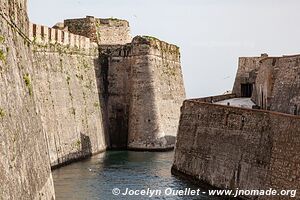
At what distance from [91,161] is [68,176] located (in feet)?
17.4

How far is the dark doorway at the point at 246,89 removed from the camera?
35719 mm

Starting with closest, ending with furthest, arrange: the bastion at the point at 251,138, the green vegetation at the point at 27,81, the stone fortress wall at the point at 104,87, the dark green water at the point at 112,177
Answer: the bastion at the point at 251,138, the green vegetation at the point at 27,81, the dark green water at the point at 112,177, the stone fortress wall at the point at 104,87

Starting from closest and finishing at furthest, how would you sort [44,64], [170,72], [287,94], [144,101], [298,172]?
1. [298,172]
2. [287,94]
3. [44,64]
4. [144,101]
5. [170,72]

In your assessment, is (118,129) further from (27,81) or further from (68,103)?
(27,81)

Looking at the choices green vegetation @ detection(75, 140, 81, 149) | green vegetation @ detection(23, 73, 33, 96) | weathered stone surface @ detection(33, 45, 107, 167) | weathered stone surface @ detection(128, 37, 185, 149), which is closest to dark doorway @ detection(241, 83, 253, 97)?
weathered stone surface @ detection(128, 37, 185, 149)

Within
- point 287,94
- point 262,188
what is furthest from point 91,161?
point 262,188

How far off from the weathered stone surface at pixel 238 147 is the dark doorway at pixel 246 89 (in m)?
10.2

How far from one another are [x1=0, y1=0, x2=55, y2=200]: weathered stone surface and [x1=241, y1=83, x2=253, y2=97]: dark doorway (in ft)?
61.3

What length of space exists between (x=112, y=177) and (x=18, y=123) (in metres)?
11.2

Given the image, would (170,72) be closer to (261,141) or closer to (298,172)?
(261,141)

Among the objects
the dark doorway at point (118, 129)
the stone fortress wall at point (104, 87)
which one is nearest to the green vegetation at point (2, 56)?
the stone fortress wall at point (104, 87)

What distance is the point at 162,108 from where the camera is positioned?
37.5 metres

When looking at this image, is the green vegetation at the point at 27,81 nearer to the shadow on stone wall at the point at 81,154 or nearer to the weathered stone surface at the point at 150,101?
the shadow on stone wall at the point at 81,154

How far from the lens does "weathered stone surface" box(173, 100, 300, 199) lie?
16.2 metres
